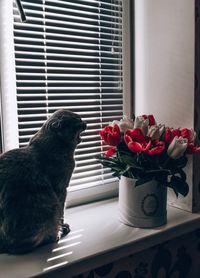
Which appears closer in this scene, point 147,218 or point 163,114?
point 147,218

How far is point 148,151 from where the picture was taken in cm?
82

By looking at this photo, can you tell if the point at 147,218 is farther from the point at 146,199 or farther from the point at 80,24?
the point at 80,24

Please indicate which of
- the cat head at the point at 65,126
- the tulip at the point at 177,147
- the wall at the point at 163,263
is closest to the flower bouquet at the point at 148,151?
the tulip at the point at 177,147

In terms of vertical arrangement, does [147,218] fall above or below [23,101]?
below

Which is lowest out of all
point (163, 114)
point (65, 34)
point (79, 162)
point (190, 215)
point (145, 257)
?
point (145, 257)

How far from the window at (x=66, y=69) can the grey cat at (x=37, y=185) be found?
176 millimetres

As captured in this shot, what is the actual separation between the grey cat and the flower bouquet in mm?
148

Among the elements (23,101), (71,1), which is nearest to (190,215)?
(23,101)

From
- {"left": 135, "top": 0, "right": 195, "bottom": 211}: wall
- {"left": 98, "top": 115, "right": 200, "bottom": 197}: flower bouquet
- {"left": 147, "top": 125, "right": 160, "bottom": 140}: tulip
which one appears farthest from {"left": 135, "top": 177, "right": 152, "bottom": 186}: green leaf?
{"left": 135, "top": 0, "right": 195, "bottom": 211}: wall

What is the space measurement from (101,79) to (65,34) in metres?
0.21

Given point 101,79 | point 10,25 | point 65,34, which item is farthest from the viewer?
point 101,79

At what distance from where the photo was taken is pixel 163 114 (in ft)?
3.63

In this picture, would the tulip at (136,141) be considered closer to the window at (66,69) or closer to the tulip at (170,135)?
the tulip at (170,135)

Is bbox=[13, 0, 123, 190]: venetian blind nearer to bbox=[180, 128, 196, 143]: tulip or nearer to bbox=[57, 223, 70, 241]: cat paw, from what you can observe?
bbox=[57, 223, 70, 241]: cat paw
